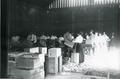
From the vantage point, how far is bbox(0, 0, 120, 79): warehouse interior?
6.76 ft

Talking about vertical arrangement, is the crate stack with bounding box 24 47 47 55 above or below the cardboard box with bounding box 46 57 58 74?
above

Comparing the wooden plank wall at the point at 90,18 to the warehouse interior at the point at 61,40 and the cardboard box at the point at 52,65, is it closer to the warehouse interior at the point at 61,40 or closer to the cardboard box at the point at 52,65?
the warehouse interior at the point at 61,40

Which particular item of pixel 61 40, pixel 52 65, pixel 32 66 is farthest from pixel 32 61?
pixel 61 40

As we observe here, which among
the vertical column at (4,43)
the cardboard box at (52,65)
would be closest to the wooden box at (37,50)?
the cardboard box at (52,65)

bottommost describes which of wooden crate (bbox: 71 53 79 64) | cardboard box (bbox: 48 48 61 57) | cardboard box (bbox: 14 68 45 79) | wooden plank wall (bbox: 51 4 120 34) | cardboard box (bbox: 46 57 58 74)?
cardboard box (bbox: 14 68 45 79)

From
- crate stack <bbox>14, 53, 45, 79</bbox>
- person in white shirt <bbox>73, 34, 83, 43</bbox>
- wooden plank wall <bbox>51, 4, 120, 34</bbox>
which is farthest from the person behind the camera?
crate stack <bbox>14, 53, 45, 79</bbox>

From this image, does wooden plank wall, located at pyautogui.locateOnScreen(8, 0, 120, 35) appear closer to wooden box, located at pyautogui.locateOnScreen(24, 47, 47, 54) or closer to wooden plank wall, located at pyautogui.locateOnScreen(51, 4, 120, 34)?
wooden plank wall, located at pyautogui.locateOnScreen(51, 4, 120, 34)

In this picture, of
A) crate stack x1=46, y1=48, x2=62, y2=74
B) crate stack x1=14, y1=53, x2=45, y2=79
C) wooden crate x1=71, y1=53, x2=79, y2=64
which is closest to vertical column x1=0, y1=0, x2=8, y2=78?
crate stack x1=14, y1=53, x2=45, y2=79

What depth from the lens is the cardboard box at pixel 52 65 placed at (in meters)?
2.24

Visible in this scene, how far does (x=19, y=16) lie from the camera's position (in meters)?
2.45

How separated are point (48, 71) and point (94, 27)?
721 mm

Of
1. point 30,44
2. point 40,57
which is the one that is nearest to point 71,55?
point 40,57

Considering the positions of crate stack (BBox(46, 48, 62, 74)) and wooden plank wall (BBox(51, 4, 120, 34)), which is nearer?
wooden plank wall (BBox(51, 4, 120, 34))

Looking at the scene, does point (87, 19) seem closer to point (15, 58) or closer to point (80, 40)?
point (80, 40)
